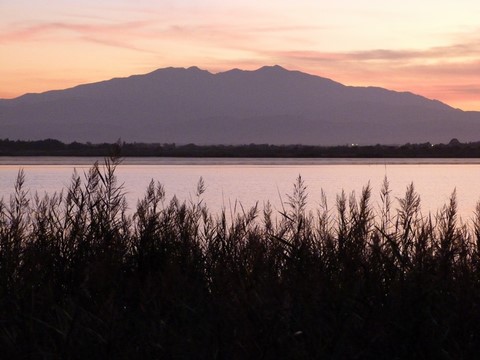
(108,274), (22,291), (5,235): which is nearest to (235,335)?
(108,274)

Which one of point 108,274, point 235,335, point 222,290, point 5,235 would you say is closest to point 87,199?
point 5,235

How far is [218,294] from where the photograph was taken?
6297 millimetres

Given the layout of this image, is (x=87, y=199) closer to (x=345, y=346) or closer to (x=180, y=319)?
(x=180, y=319)

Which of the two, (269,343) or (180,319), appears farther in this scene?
(180,319)

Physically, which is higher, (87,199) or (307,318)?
(87,199)

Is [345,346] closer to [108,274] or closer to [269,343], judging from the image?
[269,343]

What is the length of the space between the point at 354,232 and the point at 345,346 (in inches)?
105

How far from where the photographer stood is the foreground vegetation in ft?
17.1

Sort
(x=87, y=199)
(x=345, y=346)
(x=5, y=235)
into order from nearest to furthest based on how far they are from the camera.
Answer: (x=345, y=346)
(x=5, y=235)
(x=87, y=199)

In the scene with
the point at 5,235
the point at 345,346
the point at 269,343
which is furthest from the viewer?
the point at 5,235

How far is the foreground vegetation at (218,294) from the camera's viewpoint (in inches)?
205

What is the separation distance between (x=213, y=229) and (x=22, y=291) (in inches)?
97.9

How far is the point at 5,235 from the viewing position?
719cm

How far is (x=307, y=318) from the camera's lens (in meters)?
5.49
